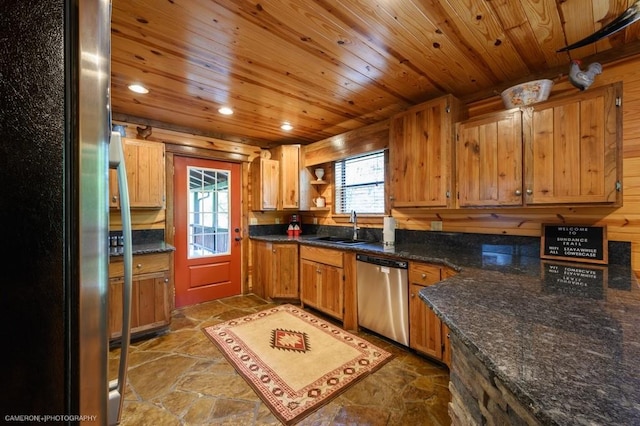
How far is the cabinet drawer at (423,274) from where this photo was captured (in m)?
2.20

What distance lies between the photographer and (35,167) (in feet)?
1.44

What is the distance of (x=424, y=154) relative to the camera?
2557 mm

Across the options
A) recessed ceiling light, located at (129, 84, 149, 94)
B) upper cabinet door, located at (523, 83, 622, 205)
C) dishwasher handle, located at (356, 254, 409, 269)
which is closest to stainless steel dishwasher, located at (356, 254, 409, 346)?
dishwasher handle, located at (356, 254, 409, 269)

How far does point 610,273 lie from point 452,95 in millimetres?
1735

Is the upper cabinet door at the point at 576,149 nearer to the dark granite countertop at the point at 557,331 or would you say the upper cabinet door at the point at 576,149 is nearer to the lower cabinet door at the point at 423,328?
the dark granite countertop at the point at 557,331

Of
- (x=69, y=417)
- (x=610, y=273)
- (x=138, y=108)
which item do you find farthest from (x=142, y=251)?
(x=610, y=273)

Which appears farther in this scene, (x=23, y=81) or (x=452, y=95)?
(x=452, y=95)

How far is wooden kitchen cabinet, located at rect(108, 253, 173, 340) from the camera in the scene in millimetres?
2545

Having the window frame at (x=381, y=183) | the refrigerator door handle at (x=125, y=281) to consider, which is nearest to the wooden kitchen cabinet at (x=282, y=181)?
the window frame at (x=381, y=183)

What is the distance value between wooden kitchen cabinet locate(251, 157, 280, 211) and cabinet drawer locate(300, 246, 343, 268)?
0.93 metres

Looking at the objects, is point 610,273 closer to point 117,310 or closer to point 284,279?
point 284,279

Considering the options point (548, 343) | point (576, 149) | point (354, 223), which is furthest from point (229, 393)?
point (576, 149)

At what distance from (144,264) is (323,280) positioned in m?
1.92

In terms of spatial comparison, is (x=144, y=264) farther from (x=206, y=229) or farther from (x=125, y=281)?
(x=125, y=281)
